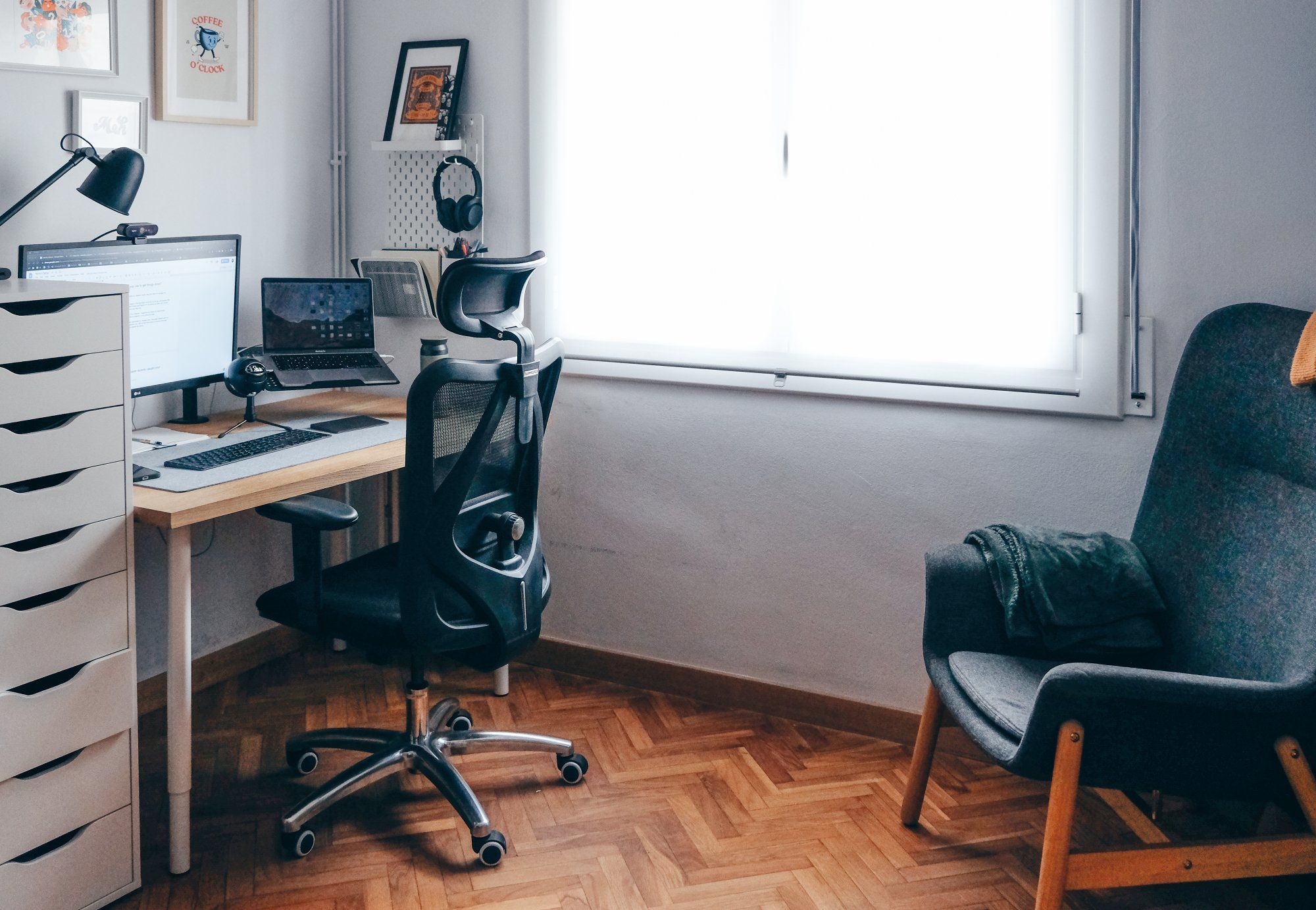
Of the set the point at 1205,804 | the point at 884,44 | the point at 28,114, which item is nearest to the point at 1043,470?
the point at 1205,804

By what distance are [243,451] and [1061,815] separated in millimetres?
1663

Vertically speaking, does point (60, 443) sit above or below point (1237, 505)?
above

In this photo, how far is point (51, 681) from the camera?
194 centimetres

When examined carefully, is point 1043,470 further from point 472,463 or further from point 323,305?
point 323,305

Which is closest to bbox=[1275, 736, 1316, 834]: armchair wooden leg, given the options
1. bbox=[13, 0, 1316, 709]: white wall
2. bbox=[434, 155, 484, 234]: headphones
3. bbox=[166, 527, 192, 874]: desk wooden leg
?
bbox=[13, 0, 1316, 709]: white wall

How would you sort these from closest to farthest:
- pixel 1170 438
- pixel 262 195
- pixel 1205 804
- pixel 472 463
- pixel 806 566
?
pixel 472 463 < pixel 1170 438 < pixel 1205 804 < pixel 806 566 < pixel 262 195

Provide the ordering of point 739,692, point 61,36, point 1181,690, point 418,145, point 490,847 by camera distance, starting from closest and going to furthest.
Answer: point 1181,690
point 490,847
point 61,36
point 739,692
point 418,145

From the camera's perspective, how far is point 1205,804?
2.33 metres

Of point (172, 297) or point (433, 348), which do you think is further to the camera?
point (433, 348)

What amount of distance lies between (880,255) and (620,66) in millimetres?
798

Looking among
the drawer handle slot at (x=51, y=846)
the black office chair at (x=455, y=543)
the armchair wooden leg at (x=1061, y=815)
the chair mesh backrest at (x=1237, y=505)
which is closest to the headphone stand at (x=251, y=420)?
the black office chair at (x=455, y=543)

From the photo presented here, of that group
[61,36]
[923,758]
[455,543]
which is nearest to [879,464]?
[923,758]

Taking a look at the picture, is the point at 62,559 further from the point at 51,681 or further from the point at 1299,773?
the point at 1299,773

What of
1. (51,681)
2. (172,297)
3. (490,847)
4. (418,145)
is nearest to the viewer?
(51,681)
